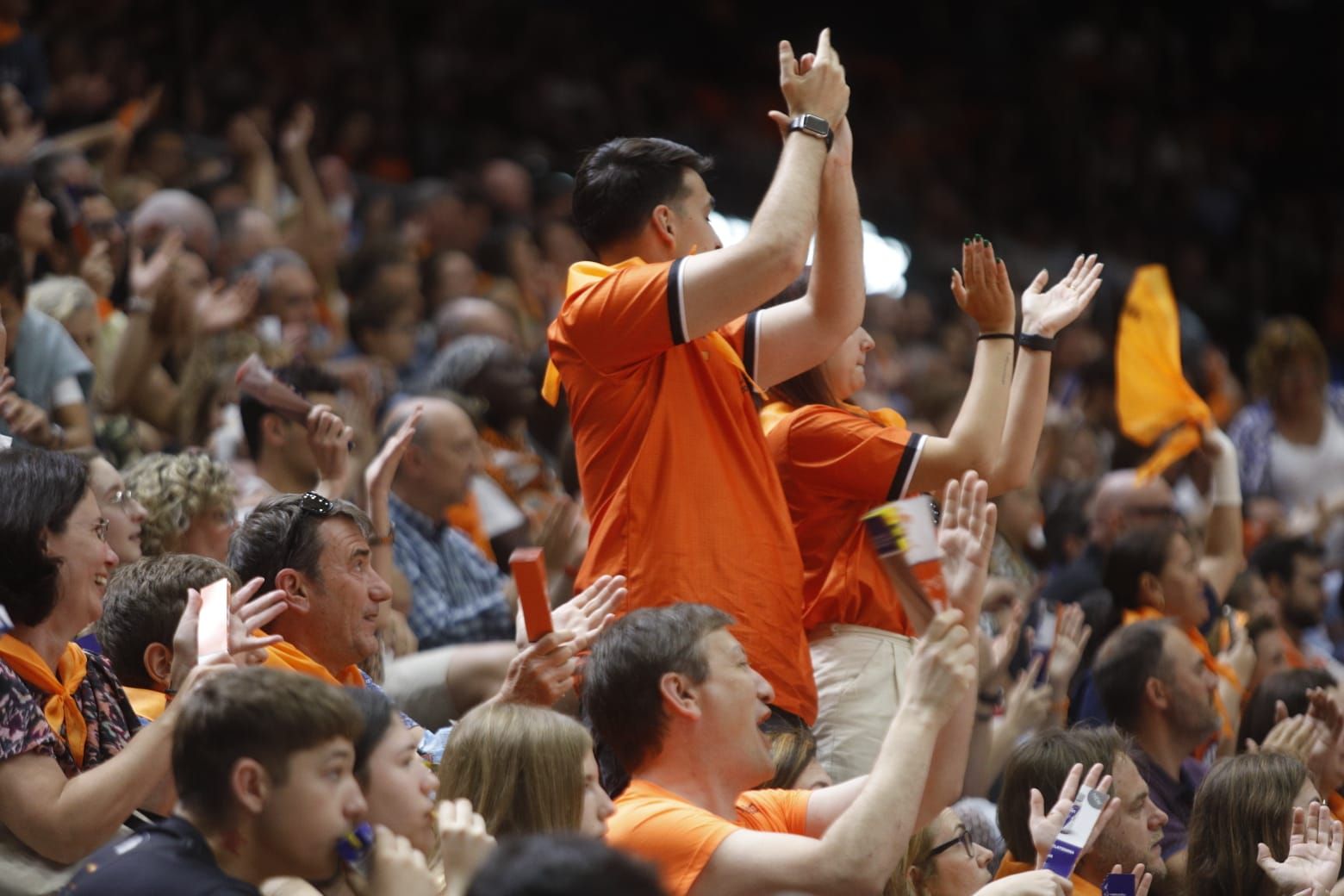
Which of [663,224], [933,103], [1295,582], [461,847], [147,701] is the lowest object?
[933,103]

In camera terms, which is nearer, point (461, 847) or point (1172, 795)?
point (461, 847)

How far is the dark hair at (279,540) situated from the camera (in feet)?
12.5

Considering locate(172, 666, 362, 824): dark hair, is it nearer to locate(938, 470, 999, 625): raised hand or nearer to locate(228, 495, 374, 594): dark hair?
locate(938, 470, 999, 625): raised hand

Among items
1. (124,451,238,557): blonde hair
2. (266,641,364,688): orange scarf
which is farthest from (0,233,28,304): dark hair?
(266,641,364,688): orange scarf

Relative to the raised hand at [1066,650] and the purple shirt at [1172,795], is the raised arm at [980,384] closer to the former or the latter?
the purple shirt at [1172,795]

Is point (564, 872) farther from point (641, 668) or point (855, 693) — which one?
point (855, 693)

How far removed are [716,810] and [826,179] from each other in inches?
50.6

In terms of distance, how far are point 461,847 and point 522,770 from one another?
389 mm

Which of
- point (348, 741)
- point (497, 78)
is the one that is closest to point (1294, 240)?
point (497, 78)

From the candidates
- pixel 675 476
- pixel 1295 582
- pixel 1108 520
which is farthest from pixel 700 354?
pixel 1295 582

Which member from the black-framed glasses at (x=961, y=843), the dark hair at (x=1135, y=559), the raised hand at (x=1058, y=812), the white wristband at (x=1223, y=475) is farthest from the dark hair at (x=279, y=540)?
the white wristband at (x=1223, y=475)

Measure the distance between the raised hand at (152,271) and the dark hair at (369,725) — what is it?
143 inches

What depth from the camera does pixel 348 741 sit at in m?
2.63

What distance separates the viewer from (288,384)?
520cm
